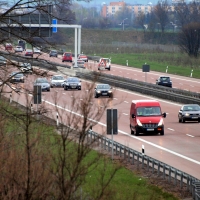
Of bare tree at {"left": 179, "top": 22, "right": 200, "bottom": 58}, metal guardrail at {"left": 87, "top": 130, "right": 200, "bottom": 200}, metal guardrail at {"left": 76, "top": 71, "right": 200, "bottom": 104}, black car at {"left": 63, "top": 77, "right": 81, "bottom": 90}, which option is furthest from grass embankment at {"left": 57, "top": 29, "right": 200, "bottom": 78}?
metal guardrail at {"left": 87, "top": 130, "right": 200, "bottom": 200}

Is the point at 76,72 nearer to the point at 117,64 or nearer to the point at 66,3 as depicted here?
the point at 117,64

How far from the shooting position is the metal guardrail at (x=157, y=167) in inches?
907

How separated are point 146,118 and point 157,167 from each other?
10557 mm

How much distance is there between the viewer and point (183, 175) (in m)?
24.0

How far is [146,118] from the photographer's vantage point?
125 ft

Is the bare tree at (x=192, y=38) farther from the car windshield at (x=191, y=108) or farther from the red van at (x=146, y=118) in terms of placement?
the red van at (x=146, y=118)

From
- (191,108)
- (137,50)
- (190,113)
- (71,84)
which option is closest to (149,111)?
(190,113)

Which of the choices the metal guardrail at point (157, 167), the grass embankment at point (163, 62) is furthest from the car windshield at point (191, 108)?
the grass embankment at point (163, 62)

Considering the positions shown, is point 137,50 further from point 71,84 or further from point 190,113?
point 190,113

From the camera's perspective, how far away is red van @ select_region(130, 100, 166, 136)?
38075 millimetres

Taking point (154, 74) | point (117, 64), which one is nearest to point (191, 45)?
point (117, 64)

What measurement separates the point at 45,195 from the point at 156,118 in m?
26.3

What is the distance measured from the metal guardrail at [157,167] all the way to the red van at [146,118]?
4500 millimetres

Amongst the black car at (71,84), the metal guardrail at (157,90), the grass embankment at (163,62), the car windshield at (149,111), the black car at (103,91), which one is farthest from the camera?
the grass embankment at (163,62)
